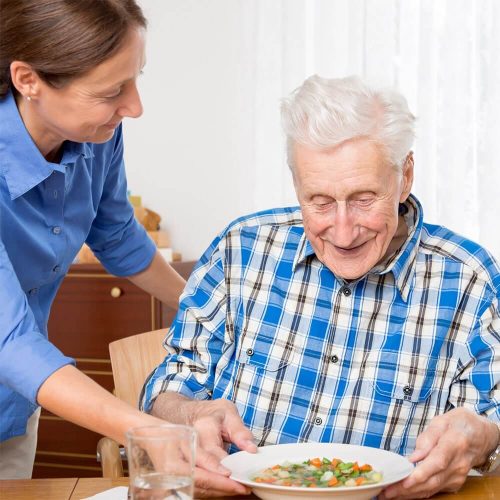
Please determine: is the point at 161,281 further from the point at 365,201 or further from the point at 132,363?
the point at 365,201

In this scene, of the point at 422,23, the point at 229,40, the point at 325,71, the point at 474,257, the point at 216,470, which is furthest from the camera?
the point at 229,40

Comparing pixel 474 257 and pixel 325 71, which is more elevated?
pixel 325 71

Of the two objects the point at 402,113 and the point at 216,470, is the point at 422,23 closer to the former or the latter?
the point at 402,113

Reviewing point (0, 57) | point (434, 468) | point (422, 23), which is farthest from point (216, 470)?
point (422, 23)

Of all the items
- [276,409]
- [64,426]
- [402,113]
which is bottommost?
[64,426]

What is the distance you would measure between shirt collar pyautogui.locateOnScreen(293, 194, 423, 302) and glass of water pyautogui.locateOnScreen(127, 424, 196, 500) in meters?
0.80

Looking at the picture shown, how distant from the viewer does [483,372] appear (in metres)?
1.66

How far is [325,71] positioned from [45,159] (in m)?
1.99

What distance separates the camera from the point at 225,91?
13.3ft

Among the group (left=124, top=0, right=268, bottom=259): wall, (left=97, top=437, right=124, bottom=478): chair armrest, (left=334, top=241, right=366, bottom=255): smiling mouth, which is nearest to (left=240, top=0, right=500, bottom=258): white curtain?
(left=124, top=0, right=268, bottom=259): wall

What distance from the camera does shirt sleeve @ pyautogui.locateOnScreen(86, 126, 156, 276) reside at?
7.25 ft

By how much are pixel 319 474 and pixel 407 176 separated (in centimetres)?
69

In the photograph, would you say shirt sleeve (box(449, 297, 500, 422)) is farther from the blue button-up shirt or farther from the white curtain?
the white curtain

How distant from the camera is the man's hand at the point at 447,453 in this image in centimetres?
137
